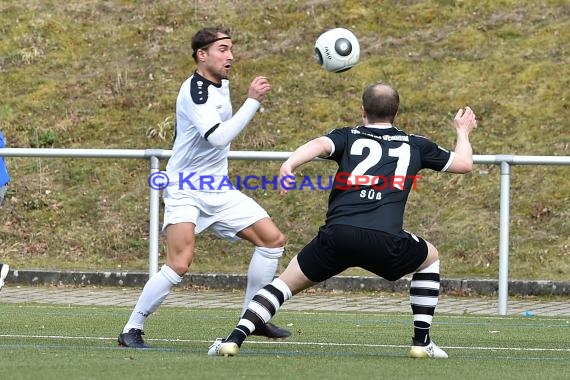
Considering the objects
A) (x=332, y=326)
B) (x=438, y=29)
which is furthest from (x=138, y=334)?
(x=438, y=29)

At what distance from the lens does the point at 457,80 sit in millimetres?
19516

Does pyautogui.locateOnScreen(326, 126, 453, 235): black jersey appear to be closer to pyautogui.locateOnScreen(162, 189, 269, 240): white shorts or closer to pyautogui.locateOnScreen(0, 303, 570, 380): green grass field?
pyautogui.locateOnScreen(0, 303, 570, 380): green grass field

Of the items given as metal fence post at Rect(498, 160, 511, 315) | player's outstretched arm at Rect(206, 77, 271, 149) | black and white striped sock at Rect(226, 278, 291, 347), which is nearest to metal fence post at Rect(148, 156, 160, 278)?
metal fence post at Rect(498, 160, 511, 315)

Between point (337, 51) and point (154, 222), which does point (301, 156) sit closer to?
point (337, 51)

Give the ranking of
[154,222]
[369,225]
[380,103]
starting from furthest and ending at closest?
[154,222] < [380,103] < [369,225]

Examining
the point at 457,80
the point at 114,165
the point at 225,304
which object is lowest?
the point at 225,304

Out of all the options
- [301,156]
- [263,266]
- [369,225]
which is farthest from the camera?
[263,266]

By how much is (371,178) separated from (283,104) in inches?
460

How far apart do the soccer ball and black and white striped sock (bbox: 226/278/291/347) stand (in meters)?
2.34

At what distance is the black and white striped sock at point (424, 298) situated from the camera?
7871 millimetres

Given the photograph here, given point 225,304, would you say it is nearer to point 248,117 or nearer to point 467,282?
point 467,282

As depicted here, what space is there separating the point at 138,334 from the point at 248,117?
1.57 metres

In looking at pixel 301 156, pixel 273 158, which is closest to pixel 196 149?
pixel 301 156

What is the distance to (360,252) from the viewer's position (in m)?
7.59
